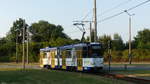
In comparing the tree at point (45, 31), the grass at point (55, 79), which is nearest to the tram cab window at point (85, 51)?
the grass at point (55, 79)

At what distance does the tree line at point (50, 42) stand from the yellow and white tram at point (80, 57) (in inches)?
966

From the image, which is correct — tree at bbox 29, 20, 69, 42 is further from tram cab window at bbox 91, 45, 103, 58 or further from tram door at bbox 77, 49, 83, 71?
tram cab window at bbox 91, 45, 103, 58

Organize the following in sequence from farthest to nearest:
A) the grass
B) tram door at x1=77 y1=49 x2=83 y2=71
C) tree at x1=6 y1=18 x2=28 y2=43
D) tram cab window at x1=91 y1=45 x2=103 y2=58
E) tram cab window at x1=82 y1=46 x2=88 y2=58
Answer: tree at x1=6 y1=18 x2=28 y2=43, tram door at x1=77 y1=49 x2=83 y2=71, tram cab window at x1=82 y1=46 x2=88 y2=58, tram cab window at x1=91 y1=45 x2=103 y2=58, the grass

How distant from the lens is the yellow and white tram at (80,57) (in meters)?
39.1

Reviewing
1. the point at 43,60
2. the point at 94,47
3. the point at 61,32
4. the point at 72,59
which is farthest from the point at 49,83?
the point at 61,32

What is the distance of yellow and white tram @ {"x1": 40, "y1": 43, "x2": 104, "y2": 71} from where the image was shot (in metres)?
39.1

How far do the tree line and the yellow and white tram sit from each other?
2454 cm

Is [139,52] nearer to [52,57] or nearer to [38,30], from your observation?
[52,57]

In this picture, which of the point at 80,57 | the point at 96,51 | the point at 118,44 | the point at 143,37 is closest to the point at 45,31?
the point at 118,44

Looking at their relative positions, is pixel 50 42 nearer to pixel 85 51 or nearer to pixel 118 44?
pixel 118 44

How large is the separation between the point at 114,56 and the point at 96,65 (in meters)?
61.8

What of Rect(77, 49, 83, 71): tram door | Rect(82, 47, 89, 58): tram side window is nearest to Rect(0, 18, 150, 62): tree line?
Rect(77, 49, 83, 71): tram door

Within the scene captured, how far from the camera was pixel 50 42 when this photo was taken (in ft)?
366

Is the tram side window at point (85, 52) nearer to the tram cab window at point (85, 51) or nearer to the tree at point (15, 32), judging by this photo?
the tram cab window at point (85, 51)
